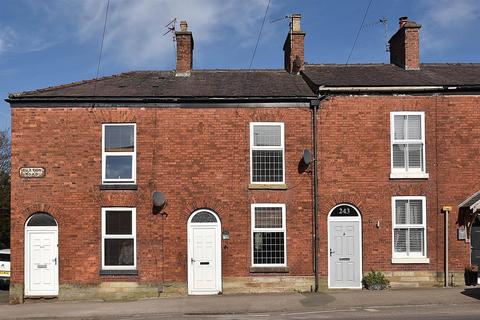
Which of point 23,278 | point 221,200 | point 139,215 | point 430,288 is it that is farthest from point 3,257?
point 430,288

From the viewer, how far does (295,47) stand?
20.1m

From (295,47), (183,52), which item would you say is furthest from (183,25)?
(295,47)

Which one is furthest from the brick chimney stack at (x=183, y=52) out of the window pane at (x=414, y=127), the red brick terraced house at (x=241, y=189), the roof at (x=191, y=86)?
the window pane at (x=414, y=127)

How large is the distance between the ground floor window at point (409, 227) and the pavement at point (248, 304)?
1259mm

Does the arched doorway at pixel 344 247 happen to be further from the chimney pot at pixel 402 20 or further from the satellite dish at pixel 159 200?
the chimney pot at pixel 402 20

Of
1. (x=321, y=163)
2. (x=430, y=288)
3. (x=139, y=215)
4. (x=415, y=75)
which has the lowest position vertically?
(x=430, y=288)

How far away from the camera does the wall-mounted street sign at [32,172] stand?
16.5 m

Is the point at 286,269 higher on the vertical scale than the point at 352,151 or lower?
lower

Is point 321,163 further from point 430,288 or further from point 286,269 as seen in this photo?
point 430,288

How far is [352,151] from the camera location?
16812 mm

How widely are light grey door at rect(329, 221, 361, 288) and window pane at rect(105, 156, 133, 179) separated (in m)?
6.44

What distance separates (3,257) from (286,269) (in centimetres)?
1170

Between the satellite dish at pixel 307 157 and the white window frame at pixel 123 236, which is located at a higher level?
the satellite dish at pixel 307 157

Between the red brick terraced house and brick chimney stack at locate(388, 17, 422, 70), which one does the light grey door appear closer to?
the red brick terraced house
